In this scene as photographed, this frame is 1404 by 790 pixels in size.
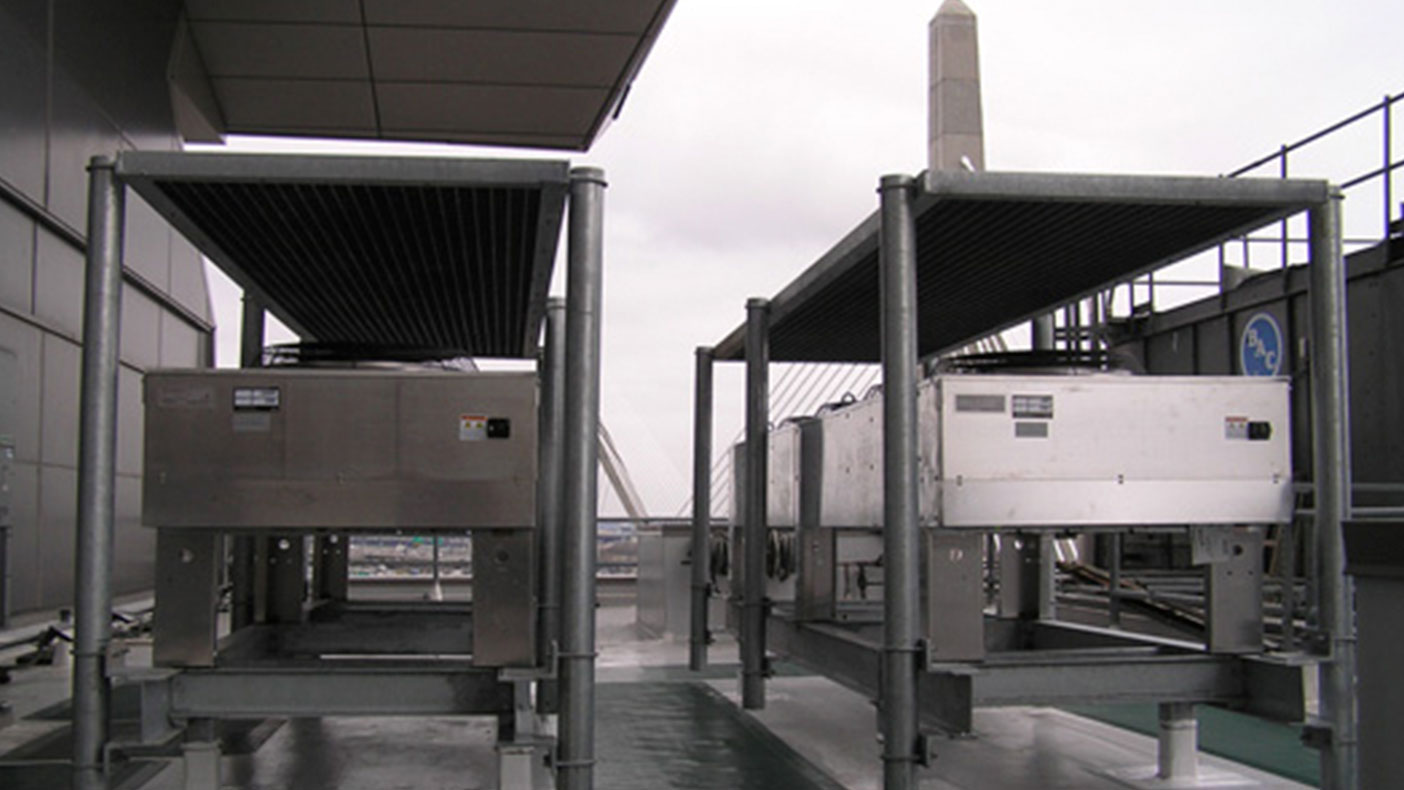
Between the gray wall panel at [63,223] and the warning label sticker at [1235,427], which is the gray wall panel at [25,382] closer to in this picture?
the gray wall panel at [63,223]

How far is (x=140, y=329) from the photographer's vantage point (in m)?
14.1

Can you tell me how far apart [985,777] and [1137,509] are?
1.76 metres

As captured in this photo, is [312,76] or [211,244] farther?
[312,76]

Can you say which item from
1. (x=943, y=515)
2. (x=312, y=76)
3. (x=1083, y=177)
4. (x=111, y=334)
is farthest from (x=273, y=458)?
(x=312, y=76)

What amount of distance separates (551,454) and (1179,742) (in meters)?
3.77

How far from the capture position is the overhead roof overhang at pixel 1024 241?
552 cm

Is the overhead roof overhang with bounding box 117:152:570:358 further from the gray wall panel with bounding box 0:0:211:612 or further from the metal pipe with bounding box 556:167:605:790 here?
the gray wall panel with bounding box 0:0:211:612

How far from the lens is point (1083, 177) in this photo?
18.1 feet

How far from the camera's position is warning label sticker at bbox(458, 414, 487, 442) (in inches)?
216

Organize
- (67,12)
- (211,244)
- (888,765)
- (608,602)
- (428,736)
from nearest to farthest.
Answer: (888,765) → (211,244) → (428,736) → (67,12) → (608,602)

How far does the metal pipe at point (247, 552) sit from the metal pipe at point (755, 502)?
3277 mm

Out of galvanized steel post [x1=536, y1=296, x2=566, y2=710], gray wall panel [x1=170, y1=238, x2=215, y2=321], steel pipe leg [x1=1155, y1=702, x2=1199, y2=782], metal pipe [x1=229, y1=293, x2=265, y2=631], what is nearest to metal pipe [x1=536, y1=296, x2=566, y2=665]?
galvanized steel post [x1=536, y1=296, x2=566, y2=710]

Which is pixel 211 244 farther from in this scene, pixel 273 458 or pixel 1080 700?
pixel 1080 700

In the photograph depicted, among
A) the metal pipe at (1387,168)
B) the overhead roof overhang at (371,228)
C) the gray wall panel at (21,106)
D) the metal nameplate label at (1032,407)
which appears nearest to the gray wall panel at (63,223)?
the gray wall panel at (21,106)
